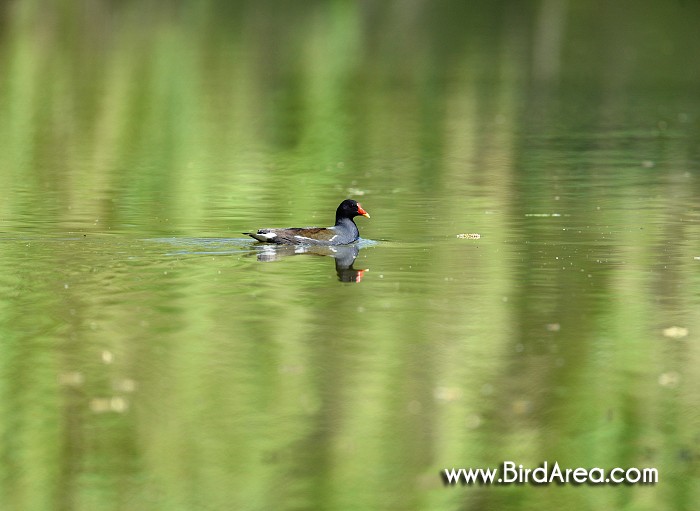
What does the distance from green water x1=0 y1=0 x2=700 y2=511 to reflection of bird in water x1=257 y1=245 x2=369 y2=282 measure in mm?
60

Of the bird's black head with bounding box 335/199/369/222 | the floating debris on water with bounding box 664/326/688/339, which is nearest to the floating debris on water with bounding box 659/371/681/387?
the floating debris on water with bounding box 664/326/688/339

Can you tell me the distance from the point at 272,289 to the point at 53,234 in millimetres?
4054

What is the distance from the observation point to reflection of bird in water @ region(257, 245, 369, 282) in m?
14.9

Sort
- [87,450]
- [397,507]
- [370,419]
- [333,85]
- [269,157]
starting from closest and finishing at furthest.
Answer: [397,507]
[87,450]
[370,419]
[269,157]
[333,85]

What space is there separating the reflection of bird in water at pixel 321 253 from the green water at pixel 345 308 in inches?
2.4

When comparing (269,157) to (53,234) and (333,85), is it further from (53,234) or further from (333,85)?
(333,85)

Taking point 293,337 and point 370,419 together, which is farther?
point 293,337

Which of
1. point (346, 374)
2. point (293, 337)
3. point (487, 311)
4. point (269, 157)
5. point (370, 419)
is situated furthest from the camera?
point (269, 157)

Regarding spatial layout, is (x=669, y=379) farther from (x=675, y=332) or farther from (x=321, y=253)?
(x=321, y=253)

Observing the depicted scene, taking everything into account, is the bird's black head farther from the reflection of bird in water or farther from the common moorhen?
the reflection of bird in water

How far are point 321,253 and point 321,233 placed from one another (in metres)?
0.33

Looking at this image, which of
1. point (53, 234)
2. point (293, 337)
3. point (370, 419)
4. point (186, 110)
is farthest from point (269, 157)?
point (370, 419)

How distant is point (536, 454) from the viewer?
899cm

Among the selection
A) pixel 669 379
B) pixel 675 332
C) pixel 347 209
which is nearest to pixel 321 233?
pixel 347 209
